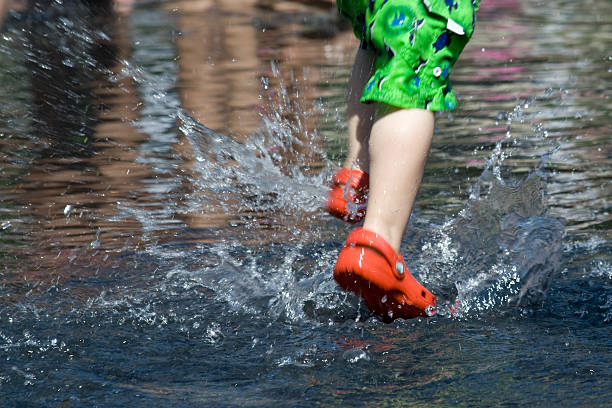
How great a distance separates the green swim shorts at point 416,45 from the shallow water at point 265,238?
1.41 ft

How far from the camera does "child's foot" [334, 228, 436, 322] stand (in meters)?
1.52

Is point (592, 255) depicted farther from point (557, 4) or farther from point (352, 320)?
point (557, 4)

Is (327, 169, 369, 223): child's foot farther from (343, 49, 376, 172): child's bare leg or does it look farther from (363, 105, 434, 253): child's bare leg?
(363, 105, 434, 253): child's bare leg

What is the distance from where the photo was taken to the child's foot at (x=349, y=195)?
1.86 metres

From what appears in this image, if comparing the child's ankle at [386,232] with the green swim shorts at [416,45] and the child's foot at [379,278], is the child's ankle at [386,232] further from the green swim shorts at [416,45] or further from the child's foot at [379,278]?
the green swim shorts at [416,45]

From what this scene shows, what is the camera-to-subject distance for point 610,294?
68.5 inches

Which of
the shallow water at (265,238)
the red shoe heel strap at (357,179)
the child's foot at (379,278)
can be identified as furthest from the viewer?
the red shoe heel strap at (357,179)

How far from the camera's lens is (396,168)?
1.57 metres

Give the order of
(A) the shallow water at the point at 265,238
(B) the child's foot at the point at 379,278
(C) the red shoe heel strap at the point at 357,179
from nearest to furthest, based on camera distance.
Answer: (A) the shallow water at the point at 265,238, (B) the child's foot at the point at 379,278, (C) the red shoe heel strap at the point at 357,179

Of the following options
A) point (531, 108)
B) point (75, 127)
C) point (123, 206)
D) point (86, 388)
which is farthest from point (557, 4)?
point (86, 388)

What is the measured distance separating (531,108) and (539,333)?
2.12 m

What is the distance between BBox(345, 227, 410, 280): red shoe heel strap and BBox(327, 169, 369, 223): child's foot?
31 cm

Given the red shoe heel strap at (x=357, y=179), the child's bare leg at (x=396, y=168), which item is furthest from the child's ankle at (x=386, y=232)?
the red shoe heel strap at (x=357, y=179)

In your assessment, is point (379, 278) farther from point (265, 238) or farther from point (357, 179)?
point (265, 238)
